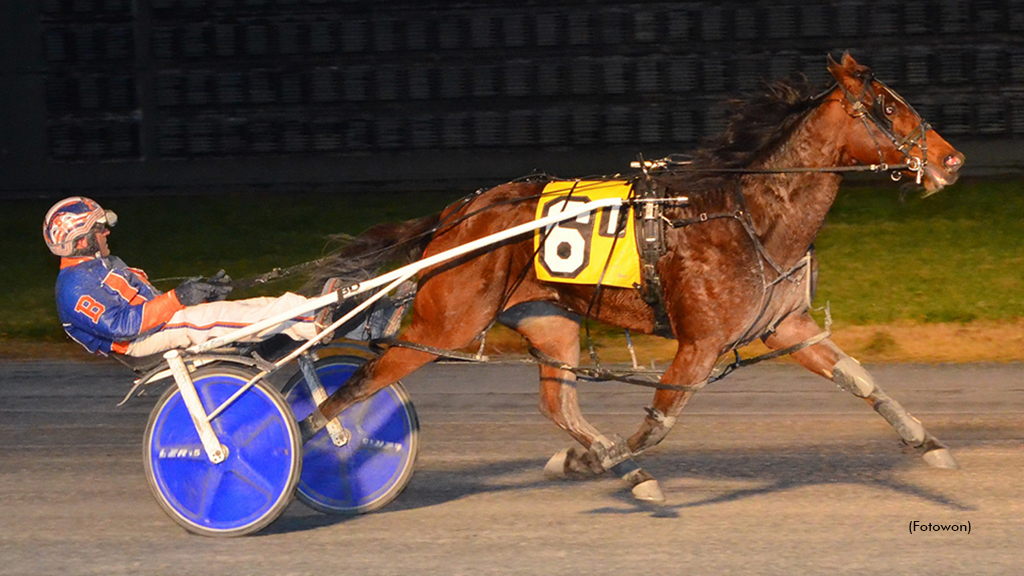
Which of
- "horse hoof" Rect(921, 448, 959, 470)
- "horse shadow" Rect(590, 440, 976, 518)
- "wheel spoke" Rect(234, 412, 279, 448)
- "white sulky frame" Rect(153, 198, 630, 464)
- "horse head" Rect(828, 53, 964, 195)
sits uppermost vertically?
"horse head" Rect(828, 53, 964, 195)

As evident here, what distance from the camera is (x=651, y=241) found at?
5.37 m

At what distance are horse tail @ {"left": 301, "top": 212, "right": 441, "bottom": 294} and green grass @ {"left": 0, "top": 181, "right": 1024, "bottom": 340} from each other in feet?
12.0

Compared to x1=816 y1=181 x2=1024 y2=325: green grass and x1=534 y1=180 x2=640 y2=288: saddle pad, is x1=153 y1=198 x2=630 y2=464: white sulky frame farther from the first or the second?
x1=816 y1=181 x2=1024 y2=325: green grass

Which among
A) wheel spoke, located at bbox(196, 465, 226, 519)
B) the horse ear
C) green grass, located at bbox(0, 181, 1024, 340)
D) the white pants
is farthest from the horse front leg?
green grass, located at bbox(0, 181, 1024, 340)

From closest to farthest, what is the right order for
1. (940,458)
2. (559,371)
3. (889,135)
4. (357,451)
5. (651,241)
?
(889,135), (651,241), (940,458), (357,451), (559,371)

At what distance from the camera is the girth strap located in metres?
5.38

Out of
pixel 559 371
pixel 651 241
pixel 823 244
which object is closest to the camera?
pixel 651 241

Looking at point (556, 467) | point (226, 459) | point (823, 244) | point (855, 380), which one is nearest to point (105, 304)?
Result: point (226, 459)

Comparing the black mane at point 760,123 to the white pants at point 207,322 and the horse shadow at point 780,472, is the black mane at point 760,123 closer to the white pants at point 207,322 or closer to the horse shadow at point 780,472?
the horse shadow at point 780,472

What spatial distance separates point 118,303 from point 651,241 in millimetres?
2003

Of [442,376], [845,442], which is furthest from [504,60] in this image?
[845,442]

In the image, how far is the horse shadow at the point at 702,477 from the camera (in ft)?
18.3

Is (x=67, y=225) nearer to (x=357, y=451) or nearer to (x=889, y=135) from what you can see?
(x=357, y=451)
